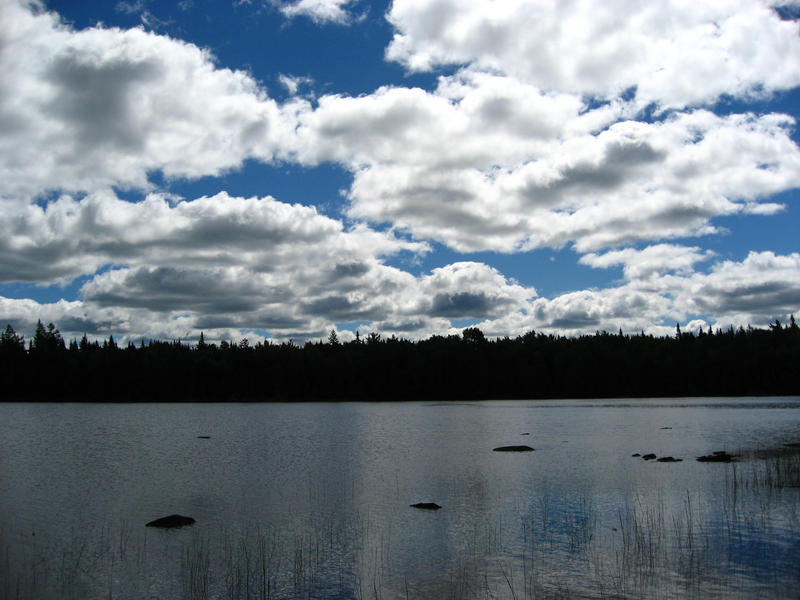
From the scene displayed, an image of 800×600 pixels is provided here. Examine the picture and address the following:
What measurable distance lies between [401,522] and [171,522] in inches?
414

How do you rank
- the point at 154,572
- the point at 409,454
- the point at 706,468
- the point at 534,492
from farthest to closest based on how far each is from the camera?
the point at 409,454
the point at 706,468
the point at 534,492
the point at 154,572

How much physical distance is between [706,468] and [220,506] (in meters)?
31.9

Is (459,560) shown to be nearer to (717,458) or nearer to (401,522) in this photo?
(401,522)

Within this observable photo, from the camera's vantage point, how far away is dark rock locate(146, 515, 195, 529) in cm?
2997

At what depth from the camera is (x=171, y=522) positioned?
3008 cm

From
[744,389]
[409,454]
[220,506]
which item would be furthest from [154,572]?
[744,389]

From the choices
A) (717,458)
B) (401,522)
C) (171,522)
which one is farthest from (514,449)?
(171,522)

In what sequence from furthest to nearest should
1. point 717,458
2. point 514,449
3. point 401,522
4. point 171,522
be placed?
1. point 514,449
2. point 717,458
3. point 401,522
4. point 171,522

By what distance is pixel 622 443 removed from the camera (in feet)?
210

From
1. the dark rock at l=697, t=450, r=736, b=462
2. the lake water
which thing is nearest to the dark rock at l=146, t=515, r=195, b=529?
the lake water

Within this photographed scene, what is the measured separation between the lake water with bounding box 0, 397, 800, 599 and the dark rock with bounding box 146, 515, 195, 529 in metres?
0.77

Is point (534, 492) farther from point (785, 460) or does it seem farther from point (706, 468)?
point (785, 460)

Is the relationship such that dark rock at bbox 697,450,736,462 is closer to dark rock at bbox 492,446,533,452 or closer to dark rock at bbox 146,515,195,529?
dark rock at bbox 492,446,533,452

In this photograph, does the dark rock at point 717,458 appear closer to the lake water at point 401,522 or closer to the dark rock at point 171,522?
the lake water at point 401,522
